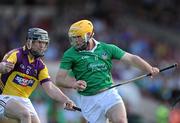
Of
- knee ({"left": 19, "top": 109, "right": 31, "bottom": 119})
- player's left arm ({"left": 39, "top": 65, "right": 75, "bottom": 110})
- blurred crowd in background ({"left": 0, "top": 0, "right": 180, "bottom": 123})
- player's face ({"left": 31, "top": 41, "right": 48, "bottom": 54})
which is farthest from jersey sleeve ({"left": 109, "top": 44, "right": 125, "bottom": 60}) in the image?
blurred crowd in background ({"left": 0, "top": 0, "right": 180, "bottom": 123})

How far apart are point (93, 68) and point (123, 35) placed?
447 inches

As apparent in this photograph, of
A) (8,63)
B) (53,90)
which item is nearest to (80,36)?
(53,90)

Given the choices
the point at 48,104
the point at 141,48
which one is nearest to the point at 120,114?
the point at 48,104

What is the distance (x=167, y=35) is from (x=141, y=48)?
287 cm

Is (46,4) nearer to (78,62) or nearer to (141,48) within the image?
(141,48)

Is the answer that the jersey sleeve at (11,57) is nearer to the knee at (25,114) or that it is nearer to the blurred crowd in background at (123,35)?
the knee at (25,114)

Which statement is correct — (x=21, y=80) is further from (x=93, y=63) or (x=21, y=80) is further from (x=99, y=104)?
(x=99, y=104)

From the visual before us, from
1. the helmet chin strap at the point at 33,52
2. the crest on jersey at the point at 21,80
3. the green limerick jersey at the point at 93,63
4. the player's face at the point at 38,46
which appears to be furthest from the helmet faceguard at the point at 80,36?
the crest on jersey at the point at 21,80

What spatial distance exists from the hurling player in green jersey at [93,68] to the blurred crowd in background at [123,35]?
19.3 ft

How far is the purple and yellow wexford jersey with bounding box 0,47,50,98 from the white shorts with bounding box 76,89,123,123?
92 centimetres

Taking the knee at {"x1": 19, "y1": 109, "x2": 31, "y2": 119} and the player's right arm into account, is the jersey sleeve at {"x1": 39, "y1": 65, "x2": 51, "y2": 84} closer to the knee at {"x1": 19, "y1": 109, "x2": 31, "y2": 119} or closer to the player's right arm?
the player's right arm

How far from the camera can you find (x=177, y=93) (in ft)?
91.8

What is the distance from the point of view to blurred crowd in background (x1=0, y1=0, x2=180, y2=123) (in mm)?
26311

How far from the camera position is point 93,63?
1816 cm
